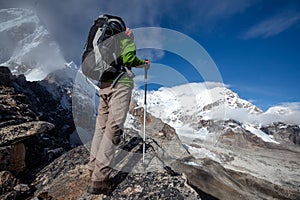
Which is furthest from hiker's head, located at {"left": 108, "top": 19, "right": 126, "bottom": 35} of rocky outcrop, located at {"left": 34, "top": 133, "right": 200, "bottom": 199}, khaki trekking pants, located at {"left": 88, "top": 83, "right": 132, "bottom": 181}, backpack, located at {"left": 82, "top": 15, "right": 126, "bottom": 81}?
rocky outcrop, located at {"left": 34, "top": 133, "right": 200, "bottom": 199}

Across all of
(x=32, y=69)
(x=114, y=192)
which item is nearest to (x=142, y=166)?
(x=114, y=192)

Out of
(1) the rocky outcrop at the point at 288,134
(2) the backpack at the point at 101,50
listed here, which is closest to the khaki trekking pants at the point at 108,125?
(2) the backpack at the point at 101,50

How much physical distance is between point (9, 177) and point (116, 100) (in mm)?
2177

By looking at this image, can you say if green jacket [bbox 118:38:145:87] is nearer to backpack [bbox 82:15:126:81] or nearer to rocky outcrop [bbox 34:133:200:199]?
backpack [bbox 82:15:126:81]

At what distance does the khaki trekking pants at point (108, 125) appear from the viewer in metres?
2.54

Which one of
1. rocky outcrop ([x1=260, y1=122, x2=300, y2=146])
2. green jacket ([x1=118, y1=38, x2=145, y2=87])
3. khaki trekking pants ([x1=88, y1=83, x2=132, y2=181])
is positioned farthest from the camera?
rocky outcrop ([x1=260, y1=122, x2=300, y2=146])

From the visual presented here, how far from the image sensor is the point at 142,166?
11.6ft

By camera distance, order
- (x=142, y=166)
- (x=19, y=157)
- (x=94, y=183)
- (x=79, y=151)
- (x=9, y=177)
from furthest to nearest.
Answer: (x=79, y=151) < (x=19, y=157) < (x=142, y=166) < (x=9, y=177) < (x=94, y=183)

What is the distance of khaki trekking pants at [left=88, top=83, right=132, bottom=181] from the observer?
254 centimetres

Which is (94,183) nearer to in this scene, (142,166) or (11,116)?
(142,166)

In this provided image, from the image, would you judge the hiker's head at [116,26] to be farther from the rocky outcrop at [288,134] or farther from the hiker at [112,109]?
the rocky outcrop at [288,134]

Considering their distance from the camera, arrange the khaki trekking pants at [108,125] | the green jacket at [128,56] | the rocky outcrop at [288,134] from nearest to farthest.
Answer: the khaki trekking pants at [108,125] < the green jacket at [128,56] < the rocky outcrop at [288,134]

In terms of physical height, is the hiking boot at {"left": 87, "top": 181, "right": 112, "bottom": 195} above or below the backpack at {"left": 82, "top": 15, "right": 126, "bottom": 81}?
below

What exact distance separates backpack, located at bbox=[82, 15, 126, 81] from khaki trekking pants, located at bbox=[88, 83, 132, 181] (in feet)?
0.82
